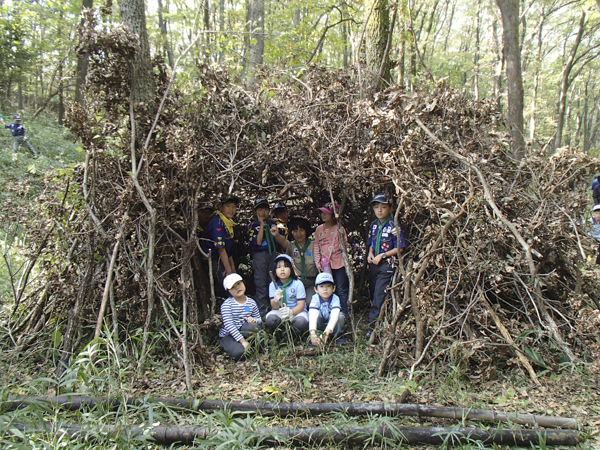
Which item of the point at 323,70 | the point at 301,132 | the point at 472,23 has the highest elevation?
the point at 472,23

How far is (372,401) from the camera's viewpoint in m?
3.60

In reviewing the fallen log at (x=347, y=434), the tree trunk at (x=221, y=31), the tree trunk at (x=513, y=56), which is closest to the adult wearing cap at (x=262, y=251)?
the tree trunk at (x=221, y=31)

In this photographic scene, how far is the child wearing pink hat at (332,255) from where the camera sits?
5.58m

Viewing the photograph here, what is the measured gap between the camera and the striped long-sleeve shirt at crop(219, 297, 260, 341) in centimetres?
466

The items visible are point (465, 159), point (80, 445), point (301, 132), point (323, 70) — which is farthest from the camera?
point (323, 70)

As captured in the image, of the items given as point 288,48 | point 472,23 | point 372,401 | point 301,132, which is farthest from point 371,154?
point 472,23

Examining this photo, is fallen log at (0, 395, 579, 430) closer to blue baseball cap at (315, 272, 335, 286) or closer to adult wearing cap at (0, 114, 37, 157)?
blue baseball cap at (315, 272, 335, 286)

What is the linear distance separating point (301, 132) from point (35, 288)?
12.6 ft

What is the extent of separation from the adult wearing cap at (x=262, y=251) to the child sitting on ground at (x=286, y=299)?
28 centimetres

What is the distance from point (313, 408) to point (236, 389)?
871 mm

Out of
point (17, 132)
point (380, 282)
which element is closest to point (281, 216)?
point (380, 282)

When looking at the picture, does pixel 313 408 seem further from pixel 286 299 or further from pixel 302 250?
pixel 302 250

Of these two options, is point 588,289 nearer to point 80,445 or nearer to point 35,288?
point 80,445

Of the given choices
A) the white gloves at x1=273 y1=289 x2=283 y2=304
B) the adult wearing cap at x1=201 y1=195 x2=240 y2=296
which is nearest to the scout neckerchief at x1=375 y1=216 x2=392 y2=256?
the white gloves at x1=273 y1=289 x2=283 y2=304
